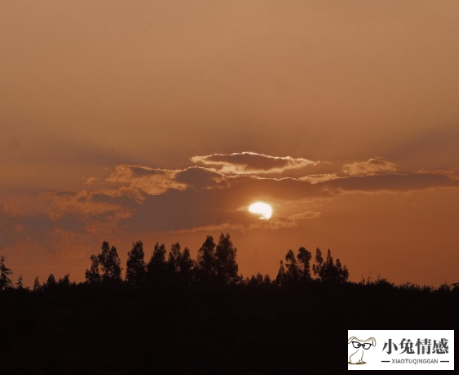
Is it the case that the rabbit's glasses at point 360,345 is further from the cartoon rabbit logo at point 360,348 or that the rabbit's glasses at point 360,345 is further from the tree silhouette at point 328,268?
the tree silhouette at point 328,268

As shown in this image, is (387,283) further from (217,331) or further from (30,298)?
(30,298)

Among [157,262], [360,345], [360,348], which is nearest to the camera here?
[360,348]

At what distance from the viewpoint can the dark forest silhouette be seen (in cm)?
4762

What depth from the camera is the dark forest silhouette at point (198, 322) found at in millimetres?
47625

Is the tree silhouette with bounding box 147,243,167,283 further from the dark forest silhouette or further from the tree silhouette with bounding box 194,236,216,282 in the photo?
the dark forest silhouette

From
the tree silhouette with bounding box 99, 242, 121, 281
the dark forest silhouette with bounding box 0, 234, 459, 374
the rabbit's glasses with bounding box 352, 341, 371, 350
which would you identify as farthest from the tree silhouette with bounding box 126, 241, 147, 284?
the rabbit's glasses with bounding box 352, 341, 371, 350

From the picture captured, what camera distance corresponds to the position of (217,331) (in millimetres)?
51438

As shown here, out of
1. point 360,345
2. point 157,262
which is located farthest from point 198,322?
point 157,262

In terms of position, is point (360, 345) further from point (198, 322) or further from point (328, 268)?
point (328, 268)

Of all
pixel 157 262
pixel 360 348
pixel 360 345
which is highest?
pixel 157 262

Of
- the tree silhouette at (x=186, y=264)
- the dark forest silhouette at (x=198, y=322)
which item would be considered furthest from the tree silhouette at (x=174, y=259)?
the dark forest silhouette at (x=198, y=322)

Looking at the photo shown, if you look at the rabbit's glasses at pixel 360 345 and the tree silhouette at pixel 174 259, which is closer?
the rabbit's glasses at pixel 360 345

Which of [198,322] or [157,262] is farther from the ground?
[157,262]

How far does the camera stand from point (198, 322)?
169 ft
